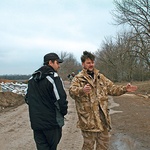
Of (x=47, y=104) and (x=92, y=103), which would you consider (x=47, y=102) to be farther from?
(x=92, y=103)

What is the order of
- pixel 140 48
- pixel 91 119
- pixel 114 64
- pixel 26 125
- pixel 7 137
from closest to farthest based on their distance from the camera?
1. pixel 91 119
2. pixel 7 137
3. pixel 26 125
4. pixel 140 48
5. pixel 114 64

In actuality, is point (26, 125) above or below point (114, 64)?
below

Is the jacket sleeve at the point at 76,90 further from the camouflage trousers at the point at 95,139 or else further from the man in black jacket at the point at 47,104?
the camouflage trousers at the point at 95,139

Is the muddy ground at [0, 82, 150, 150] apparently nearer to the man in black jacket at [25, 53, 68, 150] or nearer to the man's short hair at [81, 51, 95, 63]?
the man in black jacket at [25, 53, 68, 150]

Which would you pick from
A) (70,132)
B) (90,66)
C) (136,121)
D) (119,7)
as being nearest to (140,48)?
(119,7)

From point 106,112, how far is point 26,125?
578 cm

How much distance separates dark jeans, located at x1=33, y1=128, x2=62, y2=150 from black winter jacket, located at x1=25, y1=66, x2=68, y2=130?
0.10 m

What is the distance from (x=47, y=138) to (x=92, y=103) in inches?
33.1

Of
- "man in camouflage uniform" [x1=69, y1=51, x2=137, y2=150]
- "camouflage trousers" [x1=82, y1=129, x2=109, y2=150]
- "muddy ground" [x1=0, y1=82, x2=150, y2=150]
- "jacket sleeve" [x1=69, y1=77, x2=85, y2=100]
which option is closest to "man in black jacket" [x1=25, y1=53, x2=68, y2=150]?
"jacket sleeve" [x1=69, y1=77, x2=85, y2=100]

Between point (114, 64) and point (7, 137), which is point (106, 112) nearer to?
point (7, 137)

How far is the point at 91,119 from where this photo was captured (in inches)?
156

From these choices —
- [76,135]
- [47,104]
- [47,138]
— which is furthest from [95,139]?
[76,135]

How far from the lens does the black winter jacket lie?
142 inches

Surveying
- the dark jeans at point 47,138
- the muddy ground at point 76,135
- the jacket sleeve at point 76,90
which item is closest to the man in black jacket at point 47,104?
the dark jeans at point 47,138
